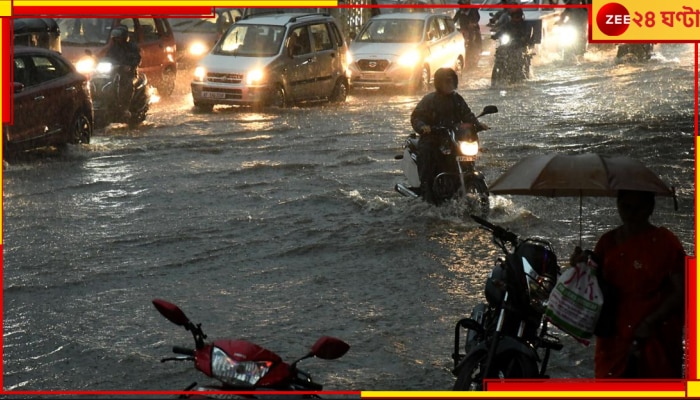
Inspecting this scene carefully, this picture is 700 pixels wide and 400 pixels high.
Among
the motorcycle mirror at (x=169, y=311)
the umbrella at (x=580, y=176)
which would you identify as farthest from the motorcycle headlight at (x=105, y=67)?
the motorcycle mirror at (x=169, y=311)

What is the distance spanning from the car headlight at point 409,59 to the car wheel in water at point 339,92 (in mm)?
1509

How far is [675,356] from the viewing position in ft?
17.8

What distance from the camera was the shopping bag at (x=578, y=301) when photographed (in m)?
5.34

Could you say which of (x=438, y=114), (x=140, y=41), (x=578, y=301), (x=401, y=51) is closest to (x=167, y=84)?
(x=140, y=41)

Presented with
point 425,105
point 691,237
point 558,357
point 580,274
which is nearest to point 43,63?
point 425,105

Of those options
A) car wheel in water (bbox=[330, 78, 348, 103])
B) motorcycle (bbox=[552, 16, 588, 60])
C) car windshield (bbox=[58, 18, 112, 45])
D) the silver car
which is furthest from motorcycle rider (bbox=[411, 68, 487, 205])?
motorcycle (bbox=[552, 16, 588, 60])

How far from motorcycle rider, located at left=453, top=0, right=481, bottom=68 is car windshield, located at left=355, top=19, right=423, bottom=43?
599cm

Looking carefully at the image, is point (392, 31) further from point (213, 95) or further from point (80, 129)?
point (80, 129)

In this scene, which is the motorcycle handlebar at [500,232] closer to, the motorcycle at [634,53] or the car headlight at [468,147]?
the car headlight at [468,147]

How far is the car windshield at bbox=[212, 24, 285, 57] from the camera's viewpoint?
929 inches

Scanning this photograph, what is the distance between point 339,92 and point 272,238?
41.6ft

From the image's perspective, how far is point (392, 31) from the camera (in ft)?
89.3

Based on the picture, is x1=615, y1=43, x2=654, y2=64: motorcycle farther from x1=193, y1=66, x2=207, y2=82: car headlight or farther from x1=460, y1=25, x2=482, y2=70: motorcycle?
x1=193, y1=66, x2=207, y2=82: car headlight

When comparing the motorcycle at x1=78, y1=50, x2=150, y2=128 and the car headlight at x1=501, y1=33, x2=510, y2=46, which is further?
the car headlight at x1=501, y1=33, x2=510, y2=46
